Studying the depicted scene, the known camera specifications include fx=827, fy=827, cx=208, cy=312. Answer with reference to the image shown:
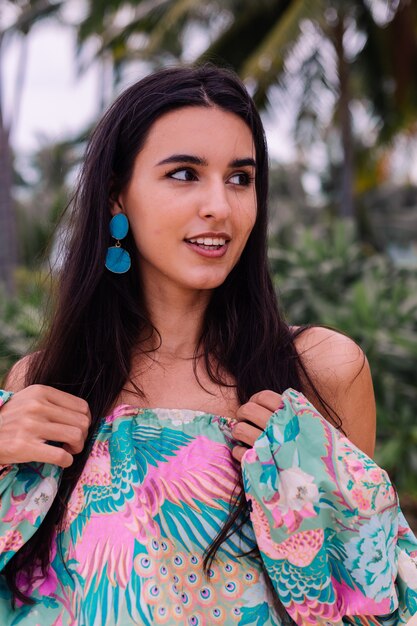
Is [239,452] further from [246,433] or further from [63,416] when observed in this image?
[63,416]

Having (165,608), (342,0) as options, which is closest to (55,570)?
(165,608)

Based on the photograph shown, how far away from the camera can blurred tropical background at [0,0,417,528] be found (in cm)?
502

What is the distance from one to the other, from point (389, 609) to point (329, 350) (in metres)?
0.59

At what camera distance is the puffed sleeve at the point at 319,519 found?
1.62m

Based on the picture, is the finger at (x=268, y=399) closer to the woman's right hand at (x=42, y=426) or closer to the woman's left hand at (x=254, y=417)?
the woman's left hand at (x=254, y=417)

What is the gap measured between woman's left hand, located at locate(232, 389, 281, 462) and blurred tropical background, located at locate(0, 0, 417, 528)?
32.3 inches

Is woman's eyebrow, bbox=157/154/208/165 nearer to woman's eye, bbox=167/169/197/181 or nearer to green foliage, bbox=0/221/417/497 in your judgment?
woman's eye, bbox=167/169/197/181

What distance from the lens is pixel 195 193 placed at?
1871 mm

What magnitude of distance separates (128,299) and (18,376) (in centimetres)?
36

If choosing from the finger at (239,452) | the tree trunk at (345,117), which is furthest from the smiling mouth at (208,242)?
the tree trunk at (345,117)

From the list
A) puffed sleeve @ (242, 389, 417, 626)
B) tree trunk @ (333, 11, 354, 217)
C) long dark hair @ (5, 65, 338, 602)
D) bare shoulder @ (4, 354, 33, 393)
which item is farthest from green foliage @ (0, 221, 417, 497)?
tree trunk @ (333, 11, 354, 217)

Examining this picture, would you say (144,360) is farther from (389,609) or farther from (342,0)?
(342,0)

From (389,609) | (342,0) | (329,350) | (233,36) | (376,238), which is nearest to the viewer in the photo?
(389,609)

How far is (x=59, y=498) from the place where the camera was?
1.84 meters
